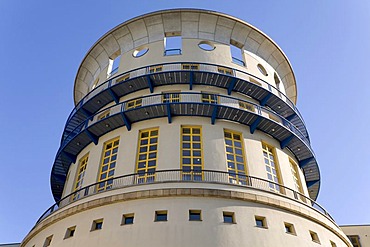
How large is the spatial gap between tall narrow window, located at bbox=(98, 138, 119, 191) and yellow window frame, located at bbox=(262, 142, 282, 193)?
9445 millimetres

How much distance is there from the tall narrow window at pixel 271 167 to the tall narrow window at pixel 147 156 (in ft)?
22.8

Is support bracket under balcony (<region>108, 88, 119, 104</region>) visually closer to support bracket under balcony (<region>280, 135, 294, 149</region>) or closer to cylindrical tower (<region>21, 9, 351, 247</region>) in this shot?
cylindrical tower (<region>21, 9, 351, 247</region>)

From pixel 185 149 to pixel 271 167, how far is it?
18.4ft

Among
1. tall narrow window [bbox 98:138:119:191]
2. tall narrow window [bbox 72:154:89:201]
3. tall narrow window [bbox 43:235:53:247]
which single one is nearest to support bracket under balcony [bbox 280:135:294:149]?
tall narrow window [bbox 98:138:119:191]

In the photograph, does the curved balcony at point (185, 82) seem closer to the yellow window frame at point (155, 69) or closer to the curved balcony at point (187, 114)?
the yellow window frame at point (155, 69)

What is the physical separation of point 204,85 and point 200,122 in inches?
146

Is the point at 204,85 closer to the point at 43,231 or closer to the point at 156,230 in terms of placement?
the point at 156,230

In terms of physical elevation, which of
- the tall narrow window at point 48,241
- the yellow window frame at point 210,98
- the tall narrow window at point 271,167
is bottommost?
the tall narrow window at point 48,241

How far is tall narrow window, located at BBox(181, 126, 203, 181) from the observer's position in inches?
791

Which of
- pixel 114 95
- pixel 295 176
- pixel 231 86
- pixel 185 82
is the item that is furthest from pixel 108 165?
pixel 295 176

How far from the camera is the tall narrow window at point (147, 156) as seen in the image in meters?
20.3

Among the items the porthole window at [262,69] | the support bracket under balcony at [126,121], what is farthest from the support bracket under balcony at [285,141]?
the support bracket under balcony at [126,121]

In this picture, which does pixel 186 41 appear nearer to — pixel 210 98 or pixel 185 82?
pixel 185 82

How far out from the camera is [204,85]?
2547 cm
